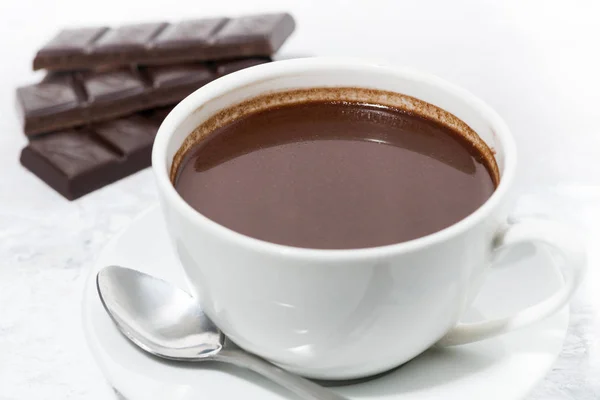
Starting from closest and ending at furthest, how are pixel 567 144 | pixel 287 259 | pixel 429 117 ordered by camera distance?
1. pixel 287 259
2. pixel 429 117
3. pixel 567 144

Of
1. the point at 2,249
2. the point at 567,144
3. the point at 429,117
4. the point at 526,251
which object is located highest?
the point at 429,117

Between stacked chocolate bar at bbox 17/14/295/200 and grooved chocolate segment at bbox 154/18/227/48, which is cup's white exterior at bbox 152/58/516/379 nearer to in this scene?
stacked chocolate bar at bbox 17/14/295/200

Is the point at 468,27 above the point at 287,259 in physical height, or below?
below

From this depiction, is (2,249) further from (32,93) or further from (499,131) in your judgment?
(499,131)

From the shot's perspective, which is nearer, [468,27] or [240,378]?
[240,378]

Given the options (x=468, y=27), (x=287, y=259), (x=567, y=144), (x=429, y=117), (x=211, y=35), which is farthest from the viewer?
(x=468, y=27)

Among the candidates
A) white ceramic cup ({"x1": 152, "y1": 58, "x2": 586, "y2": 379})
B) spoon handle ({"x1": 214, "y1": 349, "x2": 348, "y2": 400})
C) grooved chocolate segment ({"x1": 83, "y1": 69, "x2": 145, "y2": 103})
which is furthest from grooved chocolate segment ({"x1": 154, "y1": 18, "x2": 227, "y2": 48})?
spoon handle ({"x1": 214, "y1": 349, "x2": 348, "y2": 400})

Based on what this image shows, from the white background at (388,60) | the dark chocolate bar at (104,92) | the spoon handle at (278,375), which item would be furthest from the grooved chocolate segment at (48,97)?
the spoon handle at (278,375)

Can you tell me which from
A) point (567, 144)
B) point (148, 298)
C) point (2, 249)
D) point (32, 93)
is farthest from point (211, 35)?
point (148, 298)
